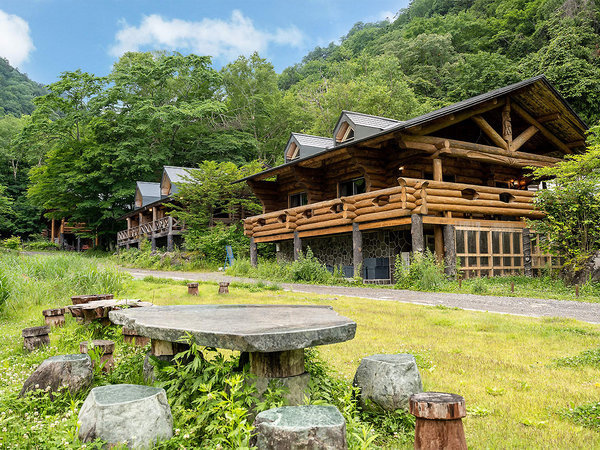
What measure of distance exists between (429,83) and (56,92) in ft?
98.1

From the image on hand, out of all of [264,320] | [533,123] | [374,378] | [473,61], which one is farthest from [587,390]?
[473,61]

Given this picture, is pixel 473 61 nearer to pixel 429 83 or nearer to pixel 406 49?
pixel 429 83

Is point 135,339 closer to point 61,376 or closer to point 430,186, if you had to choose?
point 61,376

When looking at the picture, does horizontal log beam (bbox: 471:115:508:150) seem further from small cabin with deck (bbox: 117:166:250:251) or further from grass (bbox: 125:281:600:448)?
small cabin with deck (bbox: 117:166:250:251)

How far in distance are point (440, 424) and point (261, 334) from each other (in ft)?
3.42

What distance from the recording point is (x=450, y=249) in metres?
13.8

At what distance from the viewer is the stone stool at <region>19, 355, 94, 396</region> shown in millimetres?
3549

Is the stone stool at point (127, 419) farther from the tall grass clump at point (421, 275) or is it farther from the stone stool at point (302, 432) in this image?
the tall grass clump at point (421, 275)

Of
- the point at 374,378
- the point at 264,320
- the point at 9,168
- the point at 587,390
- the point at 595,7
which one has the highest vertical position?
the point at 595,7

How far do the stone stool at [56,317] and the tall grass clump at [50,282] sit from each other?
2.17 m

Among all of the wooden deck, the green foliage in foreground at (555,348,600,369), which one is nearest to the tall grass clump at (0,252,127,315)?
the green foliage in foreground at (555,348,600,369)

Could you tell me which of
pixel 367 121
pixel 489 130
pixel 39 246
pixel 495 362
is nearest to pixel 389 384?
pixel 495 362

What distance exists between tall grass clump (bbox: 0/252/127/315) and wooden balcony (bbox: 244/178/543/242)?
755cm

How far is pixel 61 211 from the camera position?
39906 mm
